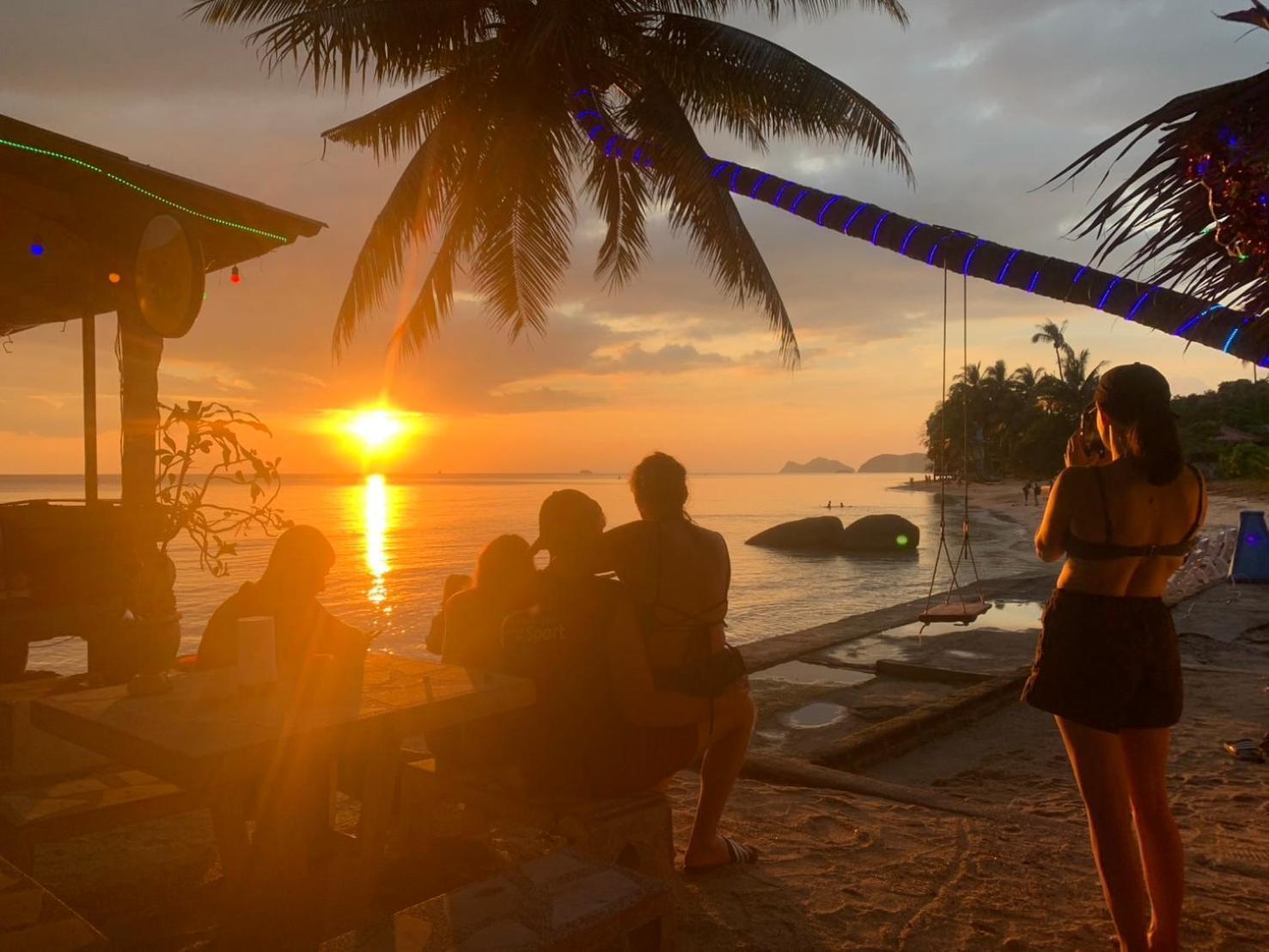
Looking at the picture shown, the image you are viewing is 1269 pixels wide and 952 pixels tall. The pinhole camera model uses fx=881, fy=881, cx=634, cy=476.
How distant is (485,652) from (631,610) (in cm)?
60

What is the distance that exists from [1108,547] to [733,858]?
1772 millimetres

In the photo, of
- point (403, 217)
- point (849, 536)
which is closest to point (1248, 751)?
point (403, 217)

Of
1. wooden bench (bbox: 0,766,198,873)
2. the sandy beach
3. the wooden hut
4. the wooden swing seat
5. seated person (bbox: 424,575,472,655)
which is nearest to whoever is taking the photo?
wooden bench (bbox: 0,766,198,873)

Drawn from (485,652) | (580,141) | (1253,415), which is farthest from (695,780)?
(1253,415)

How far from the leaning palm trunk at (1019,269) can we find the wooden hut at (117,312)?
13.2ft

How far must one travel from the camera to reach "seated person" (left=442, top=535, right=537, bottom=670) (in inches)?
119

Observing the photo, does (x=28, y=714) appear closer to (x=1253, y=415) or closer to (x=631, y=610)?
(x=631, y=610)

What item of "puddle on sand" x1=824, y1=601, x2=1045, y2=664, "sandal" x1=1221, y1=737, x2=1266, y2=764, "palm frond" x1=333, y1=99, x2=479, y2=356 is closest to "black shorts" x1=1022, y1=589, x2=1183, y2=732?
"sandal" x1=1221, y1=737, x2=1266, y2=764

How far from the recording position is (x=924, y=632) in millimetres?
10070

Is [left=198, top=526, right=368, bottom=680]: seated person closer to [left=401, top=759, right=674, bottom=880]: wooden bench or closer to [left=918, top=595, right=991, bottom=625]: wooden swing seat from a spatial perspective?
[left=401, top=759, right=674, bottom=880]: wooden bench

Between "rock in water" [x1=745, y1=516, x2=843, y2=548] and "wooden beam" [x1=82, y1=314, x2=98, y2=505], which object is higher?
"wooden beam" [x1=82, y1=314, x2=98, y2=505]

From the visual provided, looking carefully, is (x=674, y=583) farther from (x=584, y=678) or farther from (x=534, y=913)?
(x=534, y=913)

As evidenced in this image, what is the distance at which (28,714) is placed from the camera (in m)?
3.12

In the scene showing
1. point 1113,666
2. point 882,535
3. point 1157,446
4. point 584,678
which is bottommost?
point 882,535
